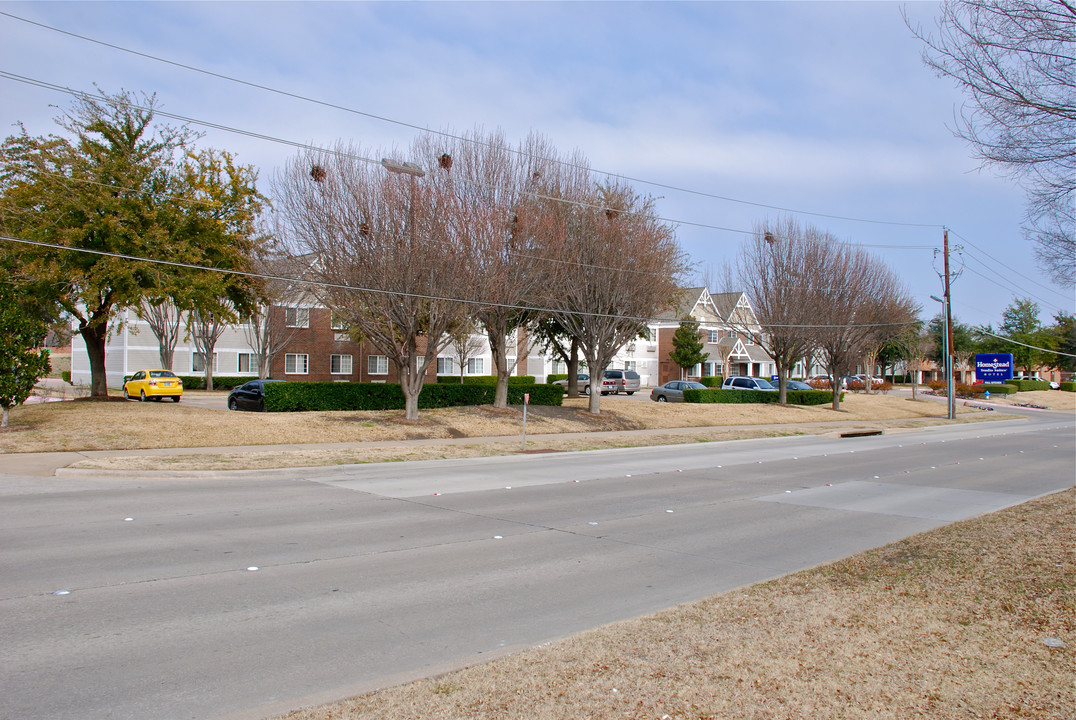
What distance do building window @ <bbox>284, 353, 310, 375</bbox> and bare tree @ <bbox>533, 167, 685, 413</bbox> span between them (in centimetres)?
2802

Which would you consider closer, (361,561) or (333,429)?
(361,561)

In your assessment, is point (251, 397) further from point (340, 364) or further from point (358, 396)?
point (340, 364)

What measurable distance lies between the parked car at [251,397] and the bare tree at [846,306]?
26.6 m

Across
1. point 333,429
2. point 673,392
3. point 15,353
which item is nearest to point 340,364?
point 673,392

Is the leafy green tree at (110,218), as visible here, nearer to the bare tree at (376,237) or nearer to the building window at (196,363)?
the bare tree at (376,237)

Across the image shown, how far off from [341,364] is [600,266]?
3000cm

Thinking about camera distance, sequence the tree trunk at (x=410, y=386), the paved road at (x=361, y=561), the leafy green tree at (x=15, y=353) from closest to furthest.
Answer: the paved road at (x=361, y=561), the leafy green tree at (x=15, y=353), the tree trunk at (x=410, y=386)

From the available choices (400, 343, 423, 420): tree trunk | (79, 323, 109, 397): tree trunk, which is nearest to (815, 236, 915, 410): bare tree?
(400, 343, 423, 420): tree trunk

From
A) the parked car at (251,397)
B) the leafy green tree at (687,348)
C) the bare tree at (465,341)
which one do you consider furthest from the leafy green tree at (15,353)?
the leafy green tree at (687,348)

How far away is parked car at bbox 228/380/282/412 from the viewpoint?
2810 cm

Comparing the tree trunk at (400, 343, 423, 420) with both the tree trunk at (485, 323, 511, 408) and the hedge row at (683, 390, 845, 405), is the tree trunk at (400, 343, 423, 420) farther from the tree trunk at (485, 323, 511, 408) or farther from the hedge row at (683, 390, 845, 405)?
the hedge row at (683, 390, 845, 405)

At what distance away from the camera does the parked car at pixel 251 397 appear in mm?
28095

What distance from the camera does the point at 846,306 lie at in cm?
4125

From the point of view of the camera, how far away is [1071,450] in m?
24.8
